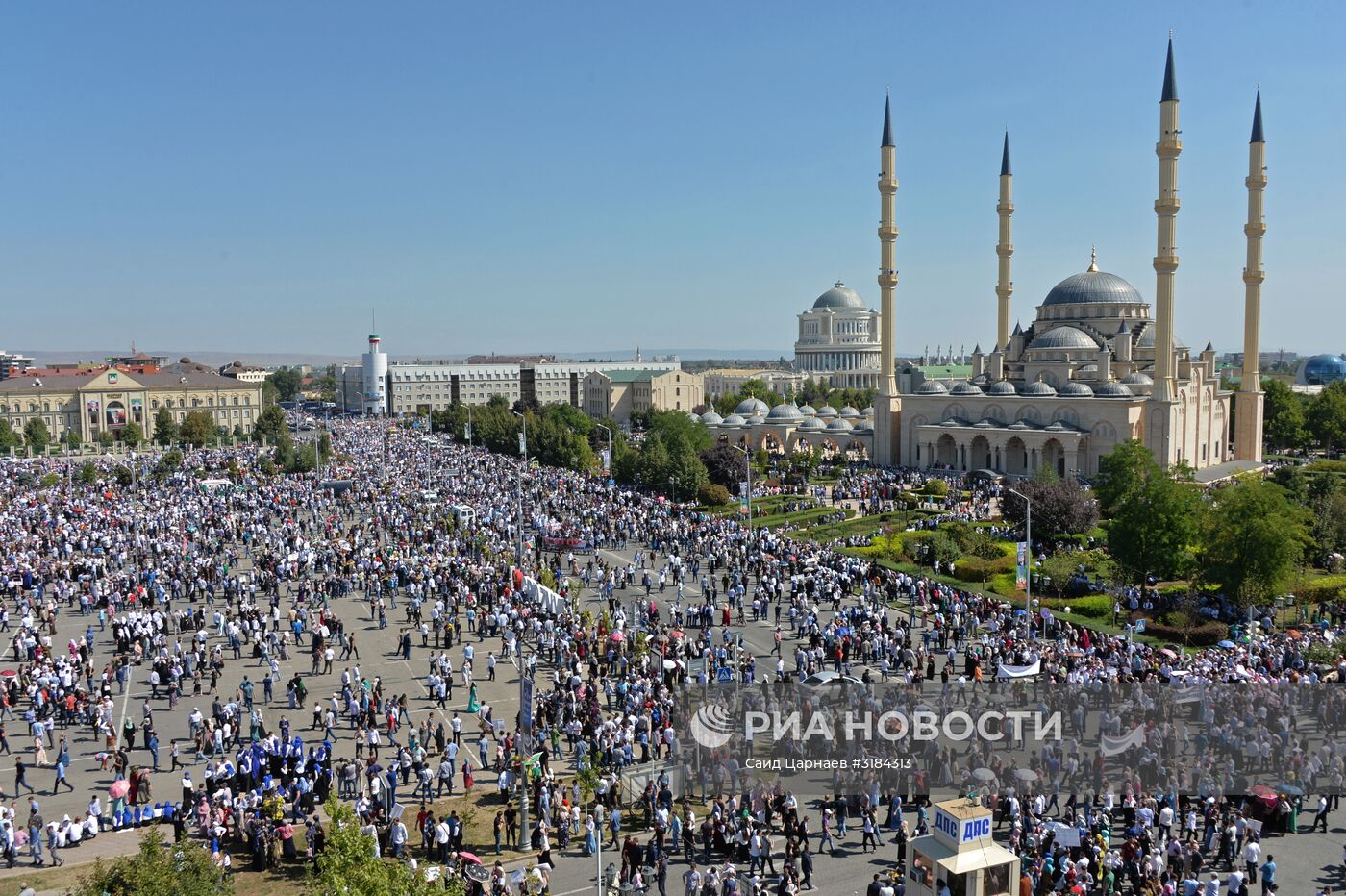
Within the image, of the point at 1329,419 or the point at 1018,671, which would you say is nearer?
the point at 1018,671

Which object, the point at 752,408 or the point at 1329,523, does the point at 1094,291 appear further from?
the point at 1329,523

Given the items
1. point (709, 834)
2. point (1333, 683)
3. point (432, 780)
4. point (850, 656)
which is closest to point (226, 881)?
point (432, 780)

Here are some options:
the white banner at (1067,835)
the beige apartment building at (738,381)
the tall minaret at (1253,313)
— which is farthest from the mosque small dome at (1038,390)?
the beige apartment building at (738,381)

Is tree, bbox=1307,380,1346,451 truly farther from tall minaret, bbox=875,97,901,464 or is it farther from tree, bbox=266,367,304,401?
tree, bbox=266,367,304,401

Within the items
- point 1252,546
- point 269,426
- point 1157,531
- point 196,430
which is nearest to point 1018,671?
point 1252,546

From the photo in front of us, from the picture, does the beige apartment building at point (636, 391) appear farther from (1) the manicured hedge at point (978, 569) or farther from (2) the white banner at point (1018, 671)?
(2) the white banner at point (1018, 671)

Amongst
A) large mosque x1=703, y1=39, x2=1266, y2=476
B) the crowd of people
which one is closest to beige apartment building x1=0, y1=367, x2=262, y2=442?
large mosque x1=703, y1=39, x2=1266, y2=476
